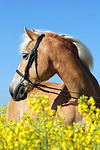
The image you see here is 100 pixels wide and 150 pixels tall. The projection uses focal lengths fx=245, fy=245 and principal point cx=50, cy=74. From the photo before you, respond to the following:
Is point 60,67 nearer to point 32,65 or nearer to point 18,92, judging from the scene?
point 32,65

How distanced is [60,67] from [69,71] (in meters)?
0.18

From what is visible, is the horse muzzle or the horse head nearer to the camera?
the horse head

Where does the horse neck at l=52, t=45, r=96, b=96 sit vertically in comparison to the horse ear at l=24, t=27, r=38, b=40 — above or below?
below

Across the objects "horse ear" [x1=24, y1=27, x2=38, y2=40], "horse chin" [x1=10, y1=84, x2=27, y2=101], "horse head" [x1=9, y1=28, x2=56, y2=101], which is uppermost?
Answer: "horse ear" [x1=24, y1=27, x2=38, y2=40]

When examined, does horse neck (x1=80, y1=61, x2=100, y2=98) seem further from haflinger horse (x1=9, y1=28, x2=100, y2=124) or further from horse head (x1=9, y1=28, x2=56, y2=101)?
horse head (x1=9, y1=28, x2=56, y2=101)

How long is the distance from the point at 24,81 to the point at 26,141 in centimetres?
254

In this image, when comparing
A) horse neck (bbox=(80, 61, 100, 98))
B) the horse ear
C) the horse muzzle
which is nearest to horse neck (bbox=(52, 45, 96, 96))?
horse neck (bbox=(80, 61, 100, 98))

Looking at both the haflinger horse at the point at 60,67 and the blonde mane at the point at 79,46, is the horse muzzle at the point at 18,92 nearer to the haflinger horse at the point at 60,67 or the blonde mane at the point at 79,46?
the haflinger horse at the point at 60,67

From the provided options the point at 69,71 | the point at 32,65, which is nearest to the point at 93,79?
the point at 69,71

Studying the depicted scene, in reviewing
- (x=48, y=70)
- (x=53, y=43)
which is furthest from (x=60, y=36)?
(x=48, y=70)

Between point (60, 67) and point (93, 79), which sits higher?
point (60, 67)

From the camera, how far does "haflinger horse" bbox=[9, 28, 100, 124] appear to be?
15.0ft

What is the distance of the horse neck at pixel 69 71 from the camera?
456 cm

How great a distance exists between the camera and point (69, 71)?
4562 millimetres
